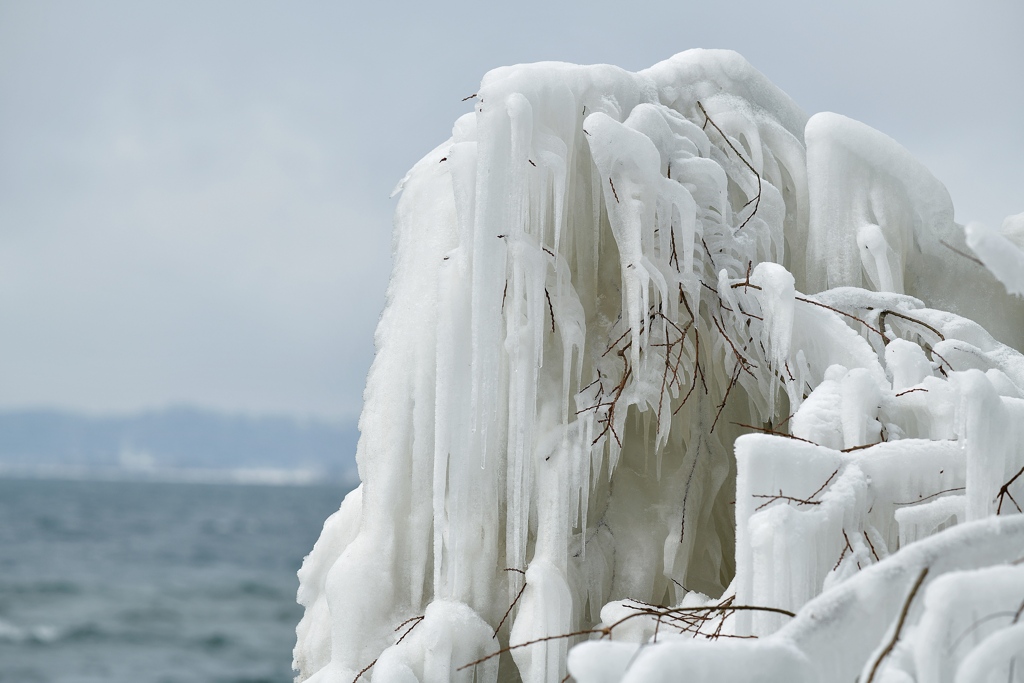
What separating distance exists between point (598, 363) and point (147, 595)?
32.7 meters

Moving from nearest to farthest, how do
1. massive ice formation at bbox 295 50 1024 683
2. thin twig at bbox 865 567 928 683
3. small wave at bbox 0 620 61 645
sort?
1. thin twig at bbox 865 567 928 683
2. massive ice formation at bbox 295 50 1024 683
3. small wave at bbox 0 620 61 645

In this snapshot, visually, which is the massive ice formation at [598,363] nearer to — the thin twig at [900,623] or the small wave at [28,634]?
the thin twig at [900,623]

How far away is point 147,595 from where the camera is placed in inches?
1308

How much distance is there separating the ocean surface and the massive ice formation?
22598 mm

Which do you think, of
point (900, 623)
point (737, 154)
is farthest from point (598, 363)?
point (900, 623)

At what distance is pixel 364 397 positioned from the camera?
172 inches

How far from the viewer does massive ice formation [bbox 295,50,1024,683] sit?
3.81m

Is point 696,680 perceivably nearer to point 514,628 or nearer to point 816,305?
point 514,628

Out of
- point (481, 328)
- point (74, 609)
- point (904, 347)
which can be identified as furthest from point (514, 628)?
point (74, 609)

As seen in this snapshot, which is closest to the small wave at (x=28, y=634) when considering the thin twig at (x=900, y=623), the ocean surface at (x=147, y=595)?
the ocean surface at (x=147, y=595)

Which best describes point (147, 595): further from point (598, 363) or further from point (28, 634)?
point (598, 363)

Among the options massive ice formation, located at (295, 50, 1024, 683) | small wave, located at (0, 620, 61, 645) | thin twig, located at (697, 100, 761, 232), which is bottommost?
small wave, located at (0, 620, 61, 645)

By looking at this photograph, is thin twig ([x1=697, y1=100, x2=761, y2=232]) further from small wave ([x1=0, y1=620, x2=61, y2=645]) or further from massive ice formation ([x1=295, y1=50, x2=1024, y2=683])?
small wave ([x1=0, y1=620, x2=61, y2=645])

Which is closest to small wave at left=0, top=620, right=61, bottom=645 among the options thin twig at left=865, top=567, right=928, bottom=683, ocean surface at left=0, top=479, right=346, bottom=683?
ocean surface at left=0, top=479, right=346, bottom=683
